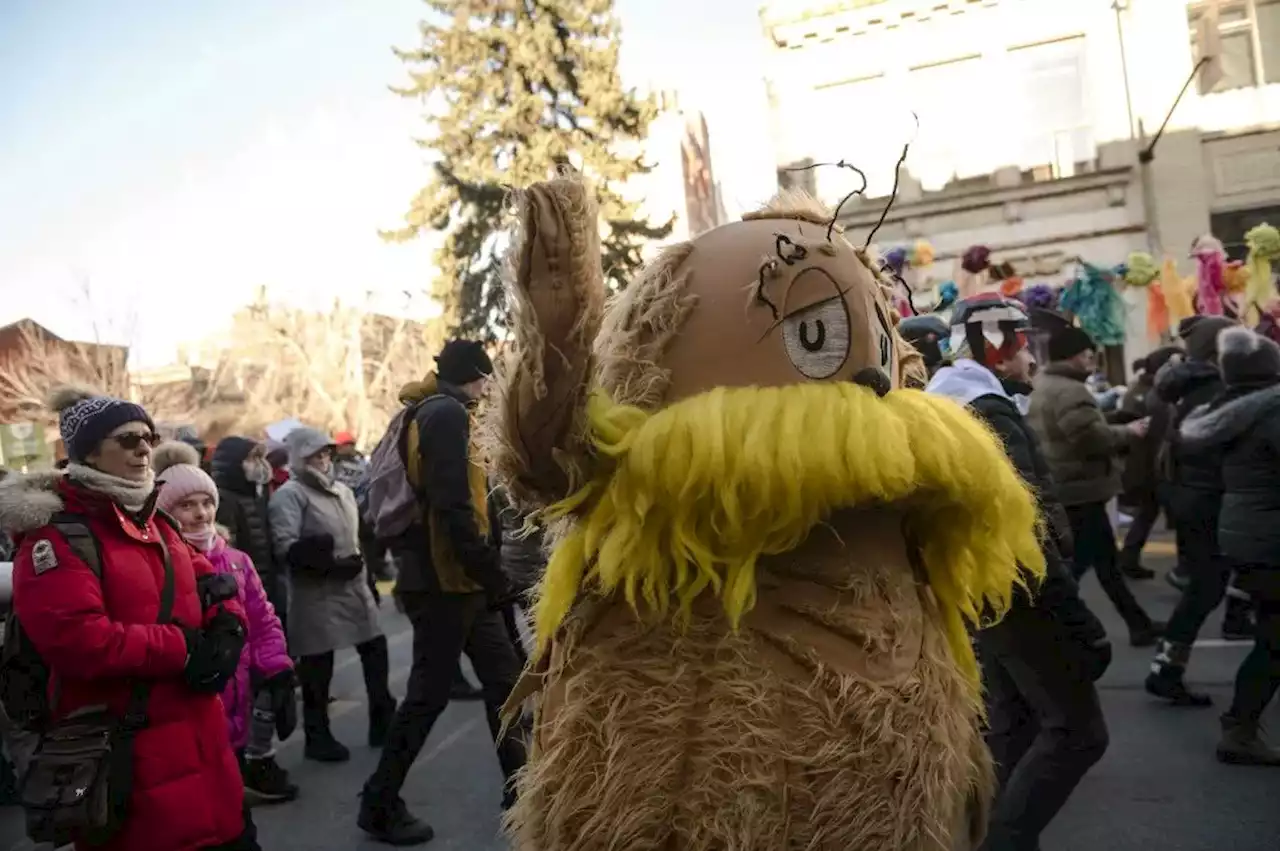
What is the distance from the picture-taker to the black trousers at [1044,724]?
3025mm

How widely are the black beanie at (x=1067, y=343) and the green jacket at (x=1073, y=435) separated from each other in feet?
0.27

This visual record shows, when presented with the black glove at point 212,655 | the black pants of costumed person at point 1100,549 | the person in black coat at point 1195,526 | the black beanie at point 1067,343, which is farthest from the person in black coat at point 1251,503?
the black glove at point 212,655

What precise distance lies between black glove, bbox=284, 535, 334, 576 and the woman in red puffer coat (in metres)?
2.66

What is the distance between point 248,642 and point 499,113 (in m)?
14.6

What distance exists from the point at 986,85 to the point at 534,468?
58.2 feet

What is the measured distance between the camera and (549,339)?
164 centimetres

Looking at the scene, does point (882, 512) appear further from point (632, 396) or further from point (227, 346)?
point (227, 346)

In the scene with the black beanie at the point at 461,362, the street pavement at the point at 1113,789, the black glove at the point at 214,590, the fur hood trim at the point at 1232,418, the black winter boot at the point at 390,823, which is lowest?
the street pavement at the point at 1113,789

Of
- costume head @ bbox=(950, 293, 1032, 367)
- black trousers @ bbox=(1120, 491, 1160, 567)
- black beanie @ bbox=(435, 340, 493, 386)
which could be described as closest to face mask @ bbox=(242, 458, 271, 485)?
black beanie @ bbox=(435, 340, 493, 386)

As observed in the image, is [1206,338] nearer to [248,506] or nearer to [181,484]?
[181,484]

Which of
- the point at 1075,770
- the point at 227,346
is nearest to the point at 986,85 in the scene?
the point at 1075,770

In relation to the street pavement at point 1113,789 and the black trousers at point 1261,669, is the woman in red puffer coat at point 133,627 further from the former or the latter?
the black trousers at point 1261,669

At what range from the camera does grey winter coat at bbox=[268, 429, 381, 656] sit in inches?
212

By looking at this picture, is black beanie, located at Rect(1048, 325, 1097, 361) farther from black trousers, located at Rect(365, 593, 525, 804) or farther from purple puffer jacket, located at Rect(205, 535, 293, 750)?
purple puffer jacket, located at Rect(205, 535, 293, 750)
